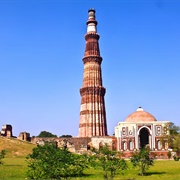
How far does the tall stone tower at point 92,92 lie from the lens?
61.3 meters

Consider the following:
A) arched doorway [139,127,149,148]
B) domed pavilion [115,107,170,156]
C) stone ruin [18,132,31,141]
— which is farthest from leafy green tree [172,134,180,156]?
stone ruin [18,132,31,141]

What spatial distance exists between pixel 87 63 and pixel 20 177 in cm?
4141

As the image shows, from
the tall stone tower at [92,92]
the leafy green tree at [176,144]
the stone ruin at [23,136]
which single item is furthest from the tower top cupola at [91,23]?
the leafy green tree at [176,144]

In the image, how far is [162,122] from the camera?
54125 mm

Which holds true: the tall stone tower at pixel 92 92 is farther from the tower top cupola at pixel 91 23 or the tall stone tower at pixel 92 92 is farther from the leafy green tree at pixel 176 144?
the leafy green tree at pixel 176 144

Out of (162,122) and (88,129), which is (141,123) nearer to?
(162,122)

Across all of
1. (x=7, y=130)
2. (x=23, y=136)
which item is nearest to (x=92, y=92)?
(x=23, y=136)

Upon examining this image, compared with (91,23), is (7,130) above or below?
below

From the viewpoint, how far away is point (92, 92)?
205 feet

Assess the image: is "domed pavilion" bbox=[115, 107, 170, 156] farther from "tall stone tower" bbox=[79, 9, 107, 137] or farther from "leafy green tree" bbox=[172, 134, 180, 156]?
"tall stone tower" bbox=[79, 9, 107, 137]

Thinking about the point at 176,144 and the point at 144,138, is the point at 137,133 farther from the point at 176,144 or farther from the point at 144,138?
the point at 176,144

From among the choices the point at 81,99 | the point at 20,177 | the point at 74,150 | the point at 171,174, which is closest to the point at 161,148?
the point at 74,150

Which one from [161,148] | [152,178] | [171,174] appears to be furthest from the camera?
[161,148]

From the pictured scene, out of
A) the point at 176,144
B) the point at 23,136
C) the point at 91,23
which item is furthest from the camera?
the point at 91,23
